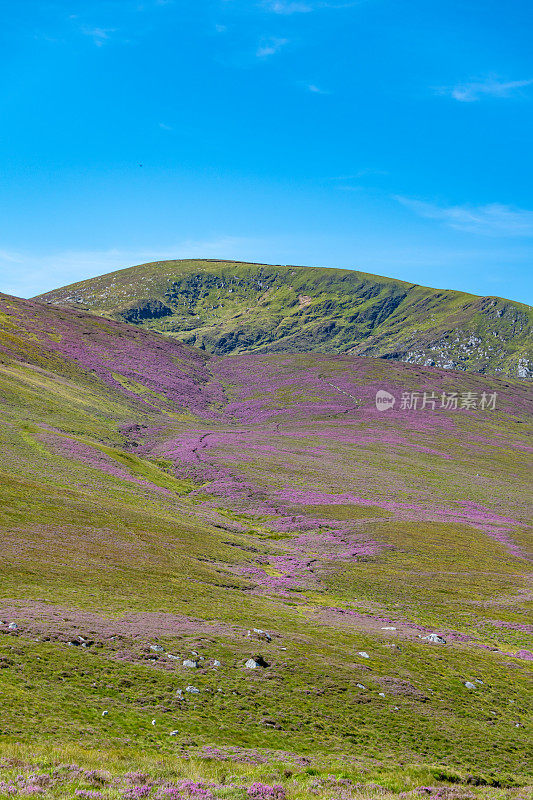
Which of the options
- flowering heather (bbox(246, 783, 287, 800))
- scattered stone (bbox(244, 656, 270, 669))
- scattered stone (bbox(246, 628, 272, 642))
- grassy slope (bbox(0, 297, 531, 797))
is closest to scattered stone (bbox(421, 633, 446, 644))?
grassy slope (bbox(0, 297, 531, 797))

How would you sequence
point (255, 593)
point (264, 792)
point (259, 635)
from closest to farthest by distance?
point (264, 792) < point (259, 635) < point (255, 593)

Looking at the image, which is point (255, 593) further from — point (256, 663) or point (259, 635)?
point (256, 663)

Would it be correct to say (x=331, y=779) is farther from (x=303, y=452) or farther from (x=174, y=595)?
(x=303, y=452)

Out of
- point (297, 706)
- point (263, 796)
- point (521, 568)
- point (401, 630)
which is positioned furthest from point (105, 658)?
point (521, 568)

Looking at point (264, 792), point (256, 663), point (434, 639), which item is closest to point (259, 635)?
point (256, 663)

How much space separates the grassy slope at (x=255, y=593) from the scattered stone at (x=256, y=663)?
1.76 feet

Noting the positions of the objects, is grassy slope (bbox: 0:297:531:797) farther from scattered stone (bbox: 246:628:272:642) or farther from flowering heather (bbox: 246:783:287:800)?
flowering heather (bbox: 246:783:287:800)

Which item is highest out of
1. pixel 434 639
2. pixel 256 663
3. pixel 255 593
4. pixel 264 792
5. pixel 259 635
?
pixel 264 792

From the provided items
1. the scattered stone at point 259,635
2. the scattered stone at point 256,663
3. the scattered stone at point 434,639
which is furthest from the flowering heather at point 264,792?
the scattered stone at point 434,639

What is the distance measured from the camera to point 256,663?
27750 millimetres

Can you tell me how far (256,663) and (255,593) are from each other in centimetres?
1821

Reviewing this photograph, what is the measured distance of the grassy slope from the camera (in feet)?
71.9

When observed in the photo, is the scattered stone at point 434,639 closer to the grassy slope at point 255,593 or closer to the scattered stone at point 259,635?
the grassy slope at point 255,593

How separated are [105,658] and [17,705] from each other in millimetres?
5751
